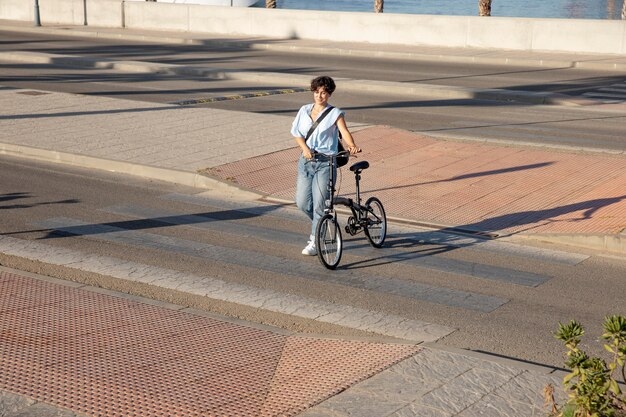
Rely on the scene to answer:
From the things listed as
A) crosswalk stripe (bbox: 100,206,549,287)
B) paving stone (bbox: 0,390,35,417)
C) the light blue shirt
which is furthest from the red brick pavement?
paving stone (bbox: 0,390,35,417)

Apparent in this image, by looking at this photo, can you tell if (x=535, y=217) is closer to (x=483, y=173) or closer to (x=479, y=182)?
(x=479, y=182)

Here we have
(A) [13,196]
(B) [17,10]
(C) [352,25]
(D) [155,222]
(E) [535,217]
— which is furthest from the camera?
(B) [17,10]

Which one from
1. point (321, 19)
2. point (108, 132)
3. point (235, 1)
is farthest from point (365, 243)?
point (235, 1)

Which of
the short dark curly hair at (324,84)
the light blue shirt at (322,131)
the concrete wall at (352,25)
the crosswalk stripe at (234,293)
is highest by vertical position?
the concrete wall at (352,25)

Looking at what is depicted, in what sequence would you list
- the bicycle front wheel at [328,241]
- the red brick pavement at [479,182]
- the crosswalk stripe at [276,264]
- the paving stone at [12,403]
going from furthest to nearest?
the red brick pavement at [479,182] < the bicycle front wheel at [328,241] < the crosswalk stripe at [276,264] < the paving stone at [12,403]

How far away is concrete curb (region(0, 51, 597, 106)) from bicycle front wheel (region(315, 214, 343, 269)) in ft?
47.3

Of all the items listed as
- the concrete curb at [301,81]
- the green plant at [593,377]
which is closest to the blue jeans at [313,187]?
the green plant at [593,377]

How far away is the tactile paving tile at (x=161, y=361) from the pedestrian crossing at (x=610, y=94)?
17.3 meters

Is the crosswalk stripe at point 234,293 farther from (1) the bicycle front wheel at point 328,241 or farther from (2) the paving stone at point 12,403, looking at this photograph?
(2) the paving stone at point 12,403

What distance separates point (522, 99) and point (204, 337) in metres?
17.4

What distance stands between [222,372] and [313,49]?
98.6 feet

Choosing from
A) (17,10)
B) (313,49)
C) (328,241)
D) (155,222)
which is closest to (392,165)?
(155,222)

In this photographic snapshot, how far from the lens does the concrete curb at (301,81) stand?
23719 mm

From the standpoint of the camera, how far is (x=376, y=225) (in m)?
10.9
